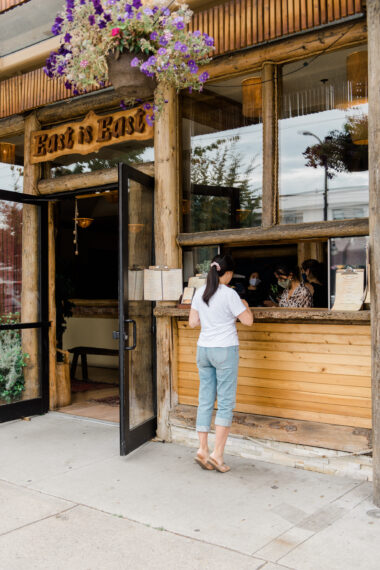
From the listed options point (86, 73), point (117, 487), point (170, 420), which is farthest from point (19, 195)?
point (117, 487)

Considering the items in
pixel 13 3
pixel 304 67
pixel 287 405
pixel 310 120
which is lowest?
pixel 287 405

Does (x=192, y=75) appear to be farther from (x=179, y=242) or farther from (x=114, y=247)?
(x=114, y=247)

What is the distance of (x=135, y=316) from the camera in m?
4.96

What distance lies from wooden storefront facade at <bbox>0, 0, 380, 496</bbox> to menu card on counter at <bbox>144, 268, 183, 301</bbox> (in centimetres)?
10

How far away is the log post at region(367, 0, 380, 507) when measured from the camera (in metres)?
3.56

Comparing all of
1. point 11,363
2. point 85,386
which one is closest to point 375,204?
point 11,363

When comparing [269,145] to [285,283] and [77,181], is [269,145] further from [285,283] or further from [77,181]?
[77,181]

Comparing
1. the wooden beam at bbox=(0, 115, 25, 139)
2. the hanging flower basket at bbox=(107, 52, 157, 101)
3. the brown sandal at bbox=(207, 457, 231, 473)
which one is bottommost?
the brown sandal at bbox=(207, 457, 231, 473)

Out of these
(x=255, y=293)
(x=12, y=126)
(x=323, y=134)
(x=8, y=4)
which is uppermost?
(x=8, y=4)

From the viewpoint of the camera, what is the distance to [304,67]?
15.4ft

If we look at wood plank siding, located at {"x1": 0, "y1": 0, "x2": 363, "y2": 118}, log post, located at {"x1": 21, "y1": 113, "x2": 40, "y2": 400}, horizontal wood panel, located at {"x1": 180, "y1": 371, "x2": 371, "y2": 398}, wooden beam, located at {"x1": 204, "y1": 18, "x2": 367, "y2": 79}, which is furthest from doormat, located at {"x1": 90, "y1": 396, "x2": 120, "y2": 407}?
wood plank siding, located at {"x1": 0, "y1": 0, "x2": 363, "y2": 118}

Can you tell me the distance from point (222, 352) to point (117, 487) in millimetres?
1252

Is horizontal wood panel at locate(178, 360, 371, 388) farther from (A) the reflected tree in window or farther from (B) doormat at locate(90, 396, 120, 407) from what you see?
(B) doormat at locate(90, 396, 120, 407)

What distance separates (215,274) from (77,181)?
247 cm
